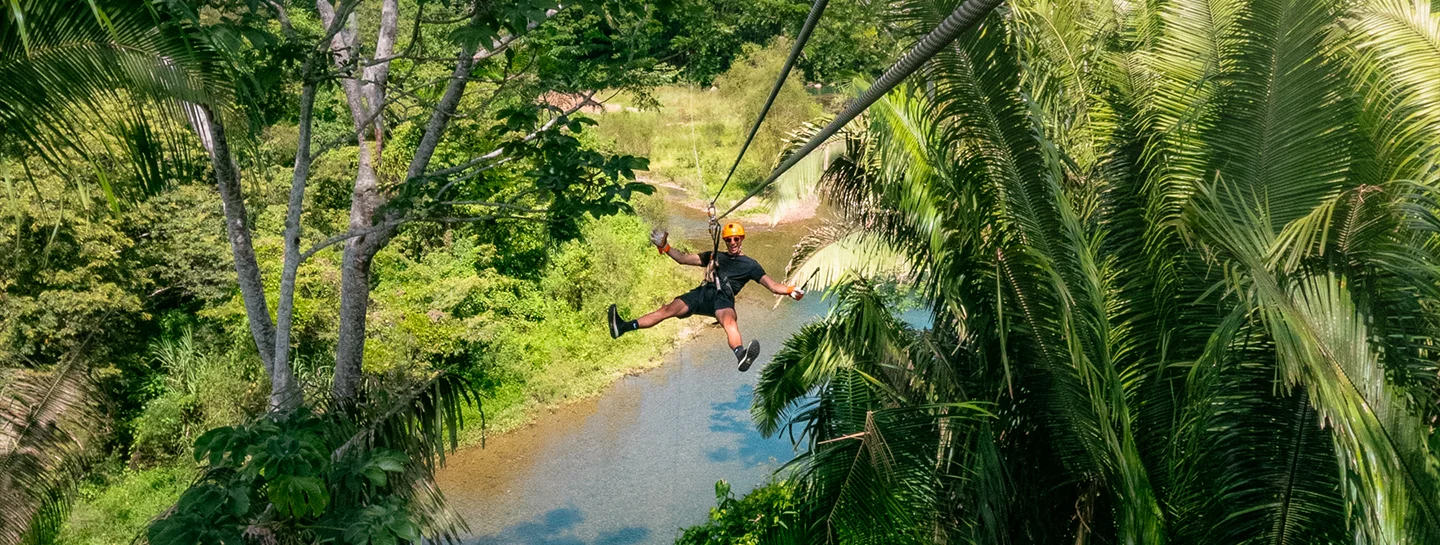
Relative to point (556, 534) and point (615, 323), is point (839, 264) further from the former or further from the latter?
point (556, 534)

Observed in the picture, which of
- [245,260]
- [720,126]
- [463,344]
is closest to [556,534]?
[463,344]

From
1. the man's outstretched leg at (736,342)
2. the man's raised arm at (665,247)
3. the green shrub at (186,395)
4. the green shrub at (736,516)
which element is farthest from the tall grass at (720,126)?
the man's raised arm at (665,247)

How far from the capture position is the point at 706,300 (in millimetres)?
7664

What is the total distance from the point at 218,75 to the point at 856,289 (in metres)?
4.34

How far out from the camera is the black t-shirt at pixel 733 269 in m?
7.37

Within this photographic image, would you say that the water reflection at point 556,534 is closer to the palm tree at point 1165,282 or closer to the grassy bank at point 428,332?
the grassy bank at point 428,332

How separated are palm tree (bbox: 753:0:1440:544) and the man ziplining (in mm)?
1428

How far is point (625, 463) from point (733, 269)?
6962 mm

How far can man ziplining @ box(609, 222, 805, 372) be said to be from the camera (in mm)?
7309

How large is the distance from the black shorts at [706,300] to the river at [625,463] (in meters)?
4.91

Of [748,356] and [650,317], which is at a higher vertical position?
[650,317]

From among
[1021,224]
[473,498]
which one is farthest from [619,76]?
[473,498]

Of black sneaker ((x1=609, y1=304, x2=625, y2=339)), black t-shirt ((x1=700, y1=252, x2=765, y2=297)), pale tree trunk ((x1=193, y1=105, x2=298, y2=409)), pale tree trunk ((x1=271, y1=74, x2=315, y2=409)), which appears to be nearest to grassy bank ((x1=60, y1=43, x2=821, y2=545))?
black sneaker ((x1=609, y1=304, x2=625, y2=339))

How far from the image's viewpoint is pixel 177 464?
13.1m
